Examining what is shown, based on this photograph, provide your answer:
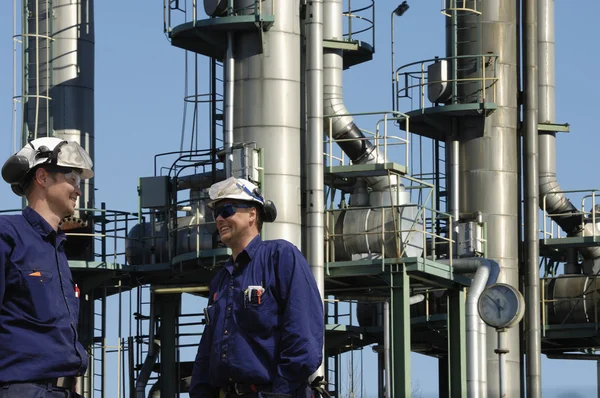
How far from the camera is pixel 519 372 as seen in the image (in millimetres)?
40031

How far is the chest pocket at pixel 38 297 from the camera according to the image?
8.81 metres

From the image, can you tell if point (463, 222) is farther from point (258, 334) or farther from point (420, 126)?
point (258, 334)

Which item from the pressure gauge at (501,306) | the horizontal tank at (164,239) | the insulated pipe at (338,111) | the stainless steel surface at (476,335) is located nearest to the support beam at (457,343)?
the stainless steel surface at (476,335)

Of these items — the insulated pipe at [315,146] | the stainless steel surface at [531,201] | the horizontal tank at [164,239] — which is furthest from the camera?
the stainless steel surface at [531,201]

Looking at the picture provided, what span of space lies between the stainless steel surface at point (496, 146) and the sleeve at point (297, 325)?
1206 inches

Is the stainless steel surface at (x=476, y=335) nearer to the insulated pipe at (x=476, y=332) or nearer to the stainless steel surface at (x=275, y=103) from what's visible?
the insulated pipe at (x=476, y=332)

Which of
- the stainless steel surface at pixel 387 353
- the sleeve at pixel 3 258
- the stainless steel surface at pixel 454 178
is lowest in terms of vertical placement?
the stainless steel surface at pixel 387 353


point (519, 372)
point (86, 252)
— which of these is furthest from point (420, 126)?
point (86, 252)

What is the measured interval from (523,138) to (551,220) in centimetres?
313

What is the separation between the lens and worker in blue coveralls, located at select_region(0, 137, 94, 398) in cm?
870

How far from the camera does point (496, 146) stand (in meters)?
41.5

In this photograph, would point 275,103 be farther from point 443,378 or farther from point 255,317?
point 255,317

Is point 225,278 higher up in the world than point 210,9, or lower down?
lower down

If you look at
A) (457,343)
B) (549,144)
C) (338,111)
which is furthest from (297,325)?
(549,144)
